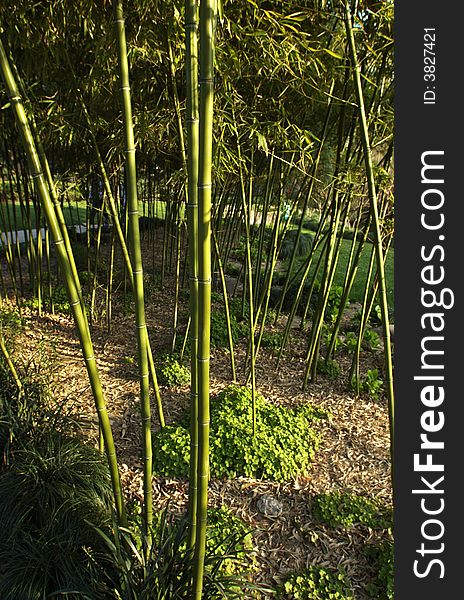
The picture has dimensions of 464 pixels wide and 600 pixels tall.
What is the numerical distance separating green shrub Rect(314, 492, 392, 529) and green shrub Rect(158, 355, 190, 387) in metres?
1.33

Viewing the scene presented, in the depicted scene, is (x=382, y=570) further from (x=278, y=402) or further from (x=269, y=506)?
(x=278, y=402)

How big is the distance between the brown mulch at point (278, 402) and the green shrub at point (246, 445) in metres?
0.06

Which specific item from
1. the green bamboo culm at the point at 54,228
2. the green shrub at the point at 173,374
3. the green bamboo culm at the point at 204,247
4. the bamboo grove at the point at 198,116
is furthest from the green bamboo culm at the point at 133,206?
the green shrub at the point at 173,374

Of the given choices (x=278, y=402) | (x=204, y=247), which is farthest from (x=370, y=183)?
(x=278, y=402)

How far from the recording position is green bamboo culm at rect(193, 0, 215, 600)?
1069 mm

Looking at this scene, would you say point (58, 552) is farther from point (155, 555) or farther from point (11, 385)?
point (11, 385)

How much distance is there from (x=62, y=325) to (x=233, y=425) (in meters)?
2.35

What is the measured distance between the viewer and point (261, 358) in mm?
3904

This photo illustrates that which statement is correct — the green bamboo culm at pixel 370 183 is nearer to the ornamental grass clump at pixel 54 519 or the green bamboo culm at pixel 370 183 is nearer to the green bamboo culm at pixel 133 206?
the green bamboo culm at pixel 133 206

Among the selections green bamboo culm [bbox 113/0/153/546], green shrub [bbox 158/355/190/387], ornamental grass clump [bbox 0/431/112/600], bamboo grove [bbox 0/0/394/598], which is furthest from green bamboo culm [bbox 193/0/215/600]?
green shrub [bbox 158/355/190/387]

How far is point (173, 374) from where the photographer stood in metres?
3.41

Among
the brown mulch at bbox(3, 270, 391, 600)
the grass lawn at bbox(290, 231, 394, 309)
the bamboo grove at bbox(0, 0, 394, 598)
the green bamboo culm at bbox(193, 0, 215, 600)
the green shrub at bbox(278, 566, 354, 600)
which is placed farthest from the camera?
the grass lawn at bbox(290, 231, 394, 309)

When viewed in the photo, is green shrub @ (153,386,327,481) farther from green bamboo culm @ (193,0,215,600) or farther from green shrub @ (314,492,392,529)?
green bamboo culm @ (193,0,215,600)

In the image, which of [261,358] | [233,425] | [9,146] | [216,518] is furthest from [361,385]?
[9,146]
